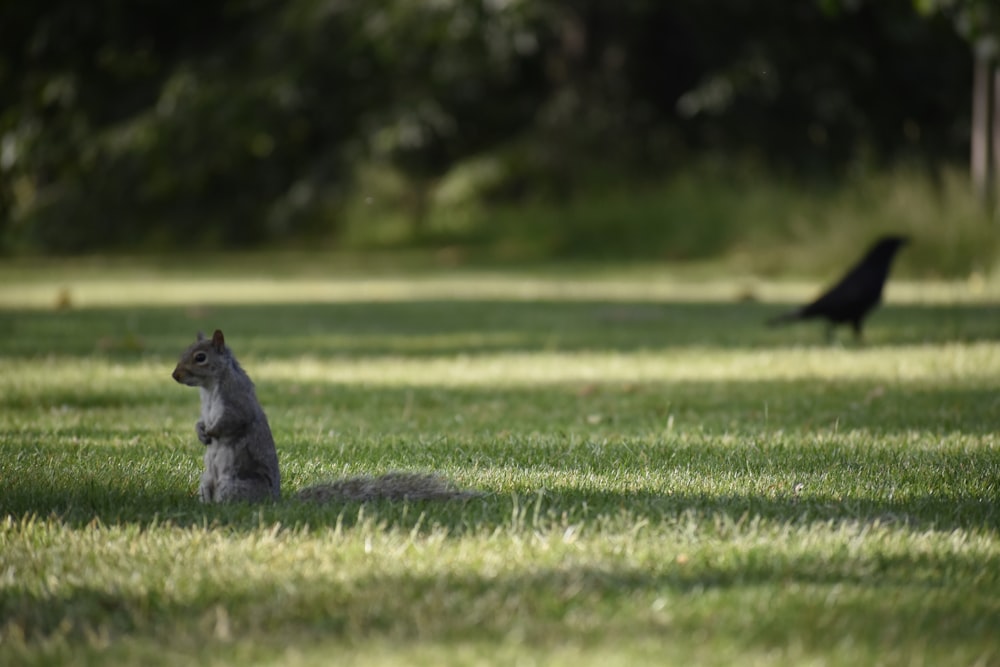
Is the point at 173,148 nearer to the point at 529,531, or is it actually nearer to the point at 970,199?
the point at 970,199

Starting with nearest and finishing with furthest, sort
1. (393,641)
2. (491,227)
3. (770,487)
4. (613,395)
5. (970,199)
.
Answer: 1. (393,641)
2. (770,487)
3. (613,395)
4. (970,199)
5. (491,227)

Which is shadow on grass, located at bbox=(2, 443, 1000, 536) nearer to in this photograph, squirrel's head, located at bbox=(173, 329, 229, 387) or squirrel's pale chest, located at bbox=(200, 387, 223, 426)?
squirrel's pale chest, located at bbox=(200, 387, 223, 426)

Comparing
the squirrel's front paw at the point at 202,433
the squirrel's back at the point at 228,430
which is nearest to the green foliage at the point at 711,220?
the squirrel's back at the point at 228,430

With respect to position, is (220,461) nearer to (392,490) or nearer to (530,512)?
(392,490)

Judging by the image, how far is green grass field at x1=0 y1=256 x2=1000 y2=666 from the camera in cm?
275

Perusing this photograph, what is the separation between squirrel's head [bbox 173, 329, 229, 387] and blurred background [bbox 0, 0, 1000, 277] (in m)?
16.9

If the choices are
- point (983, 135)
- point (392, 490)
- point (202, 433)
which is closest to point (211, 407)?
point (202, 433)

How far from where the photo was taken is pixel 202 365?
396 centimetres

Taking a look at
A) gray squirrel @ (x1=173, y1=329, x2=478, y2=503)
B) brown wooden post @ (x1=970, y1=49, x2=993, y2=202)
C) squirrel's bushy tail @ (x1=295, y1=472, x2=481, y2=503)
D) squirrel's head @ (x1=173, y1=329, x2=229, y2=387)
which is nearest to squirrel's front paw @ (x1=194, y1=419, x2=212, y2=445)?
gray squirrel @ (x1=173, y1=329, x2=478, y2=503)

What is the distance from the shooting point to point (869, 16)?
28125mm

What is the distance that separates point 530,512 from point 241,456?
0.97 m

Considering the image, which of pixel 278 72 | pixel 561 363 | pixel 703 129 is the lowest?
pixel 561 363

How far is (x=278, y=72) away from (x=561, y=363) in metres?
18.6

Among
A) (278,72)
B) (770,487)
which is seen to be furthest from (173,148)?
(770,487)
